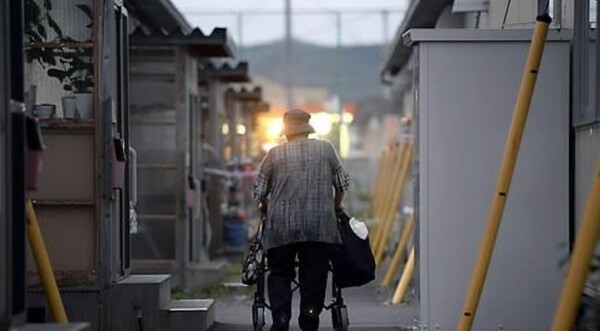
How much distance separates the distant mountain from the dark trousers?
32.3 metres

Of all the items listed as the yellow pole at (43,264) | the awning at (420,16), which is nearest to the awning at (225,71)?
the awning at (420,16)

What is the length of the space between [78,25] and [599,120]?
12.1ft

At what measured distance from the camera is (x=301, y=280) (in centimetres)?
955

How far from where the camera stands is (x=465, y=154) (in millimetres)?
9867

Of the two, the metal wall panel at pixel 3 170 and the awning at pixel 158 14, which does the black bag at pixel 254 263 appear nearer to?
the metal wall panel at pixel 3 170

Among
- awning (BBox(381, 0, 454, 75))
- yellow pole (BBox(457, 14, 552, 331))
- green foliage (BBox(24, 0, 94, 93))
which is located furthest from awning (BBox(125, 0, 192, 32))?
yellow pole (BBox(457, 14, 552, 331))

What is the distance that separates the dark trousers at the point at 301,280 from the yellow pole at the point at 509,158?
1168 millimetres

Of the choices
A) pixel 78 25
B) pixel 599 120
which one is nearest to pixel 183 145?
pixel 78 25

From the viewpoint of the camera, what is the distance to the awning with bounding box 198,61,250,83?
20.0 meters

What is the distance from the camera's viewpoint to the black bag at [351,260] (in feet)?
31.6

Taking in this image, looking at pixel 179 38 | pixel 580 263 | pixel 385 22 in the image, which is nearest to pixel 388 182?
pixel 179 38

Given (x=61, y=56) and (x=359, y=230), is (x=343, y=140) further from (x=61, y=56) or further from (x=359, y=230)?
(x=61, y=56)

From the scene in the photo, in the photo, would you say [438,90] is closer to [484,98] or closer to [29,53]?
[484,98]

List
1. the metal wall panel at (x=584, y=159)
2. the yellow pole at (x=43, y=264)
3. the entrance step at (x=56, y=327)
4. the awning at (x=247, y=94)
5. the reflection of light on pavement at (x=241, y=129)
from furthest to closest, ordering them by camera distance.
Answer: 1. the reflection of light on pavement at (x=241, y=129)
2. the awning at (x=247, y=94)
3. the metal wall panel at (x=584, y=159)
4. the yellow pole at (x=43, y=264)
5. the entrance step at (x=56, y=327)
